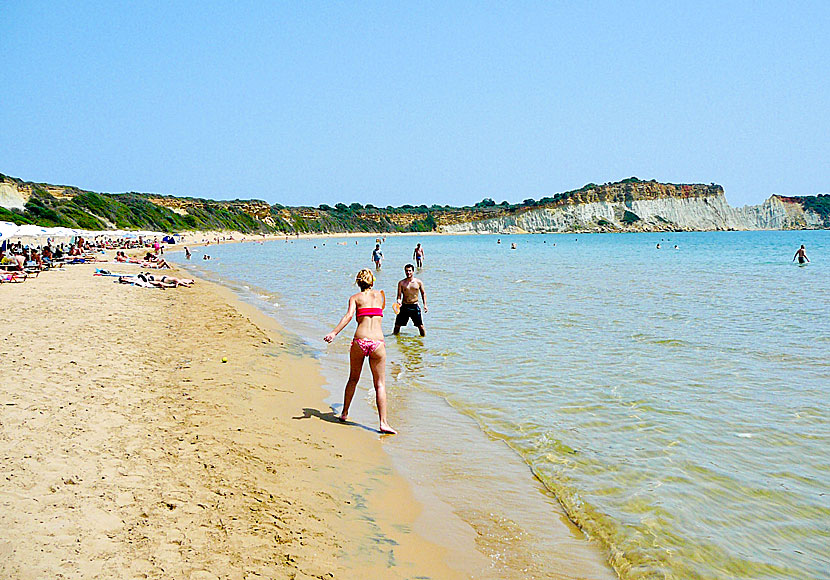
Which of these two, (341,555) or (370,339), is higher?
(370,339)

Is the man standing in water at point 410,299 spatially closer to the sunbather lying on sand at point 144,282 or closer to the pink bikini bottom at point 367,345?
the pink bikini bottom at point 367,345

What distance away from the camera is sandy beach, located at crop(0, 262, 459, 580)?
3393 millimetres

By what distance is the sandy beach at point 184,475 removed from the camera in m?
3.39

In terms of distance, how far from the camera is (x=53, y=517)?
3.59m

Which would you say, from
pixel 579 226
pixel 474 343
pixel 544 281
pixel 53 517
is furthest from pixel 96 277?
pixel 579 226

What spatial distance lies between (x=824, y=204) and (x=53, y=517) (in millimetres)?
206568

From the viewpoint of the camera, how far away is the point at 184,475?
4.53 meters

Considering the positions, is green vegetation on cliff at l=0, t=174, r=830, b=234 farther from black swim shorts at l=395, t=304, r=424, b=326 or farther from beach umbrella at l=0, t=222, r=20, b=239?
black swim shorts at l=395, t=304, r=424, b=326

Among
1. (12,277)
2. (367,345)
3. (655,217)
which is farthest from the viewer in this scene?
(655,217)

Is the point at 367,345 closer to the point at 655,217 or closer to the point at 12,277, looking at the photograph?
the point at 12,277

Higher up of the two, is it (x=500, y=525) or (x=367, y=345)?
(x=367, y=345)

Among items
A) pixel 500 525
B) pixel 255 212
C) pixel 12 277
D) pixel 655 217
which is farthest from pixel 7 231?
pixel 655 217

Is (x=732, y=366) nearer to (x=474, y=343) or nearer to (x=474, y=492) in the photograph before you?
(x=474, y=343)

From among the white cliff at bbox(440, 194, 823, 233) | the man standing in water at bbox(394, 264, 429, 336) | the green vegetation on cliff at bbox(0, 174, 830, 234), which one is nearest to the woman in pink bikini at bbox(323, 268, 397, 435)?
the man standing in water at bbox(394, 264, 429, 336)
